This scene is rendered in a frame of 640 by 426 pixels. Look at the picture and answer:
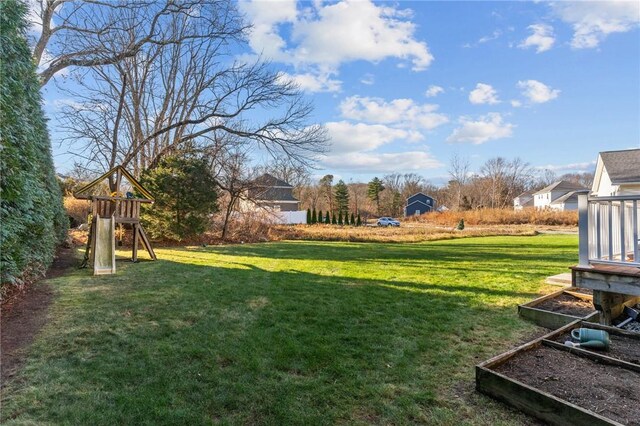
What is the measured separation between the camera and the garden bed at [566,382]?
1997 millimetres

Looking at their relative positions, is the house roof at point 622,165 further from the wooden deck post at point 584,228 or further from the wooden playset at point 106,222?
the wooden playset at point 106,222

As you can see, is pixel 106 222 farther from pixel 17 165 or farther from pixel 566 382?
pixel 566 382

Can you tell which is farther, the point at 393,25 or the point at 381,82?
the point at 381,82

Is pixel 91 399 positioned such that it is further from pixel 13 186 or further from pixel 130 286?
pixel 130 286

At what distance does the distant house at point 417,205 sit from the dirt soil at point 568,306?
152 feet

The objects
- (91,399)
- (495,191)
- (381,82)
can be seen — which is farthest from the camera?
(495,191)

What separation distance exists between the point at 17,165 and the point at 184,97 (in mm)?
14380

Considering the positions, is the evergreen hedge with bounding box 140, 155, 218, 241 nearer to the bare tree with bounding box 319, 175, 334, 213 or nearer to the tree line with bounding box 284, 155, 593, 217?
the tree line with bounding box 284, 155, 593, 217

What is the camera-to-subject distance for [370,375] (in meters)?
2.61

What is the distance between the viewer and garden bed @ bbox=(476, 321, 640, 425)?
2.00 metres

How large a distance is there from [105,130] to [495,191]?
146 ft

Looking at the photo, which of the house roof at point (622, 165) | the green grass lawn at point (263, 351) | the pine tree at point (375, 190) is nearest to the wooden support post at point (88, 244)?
the green grass lawn at point (263, 351)

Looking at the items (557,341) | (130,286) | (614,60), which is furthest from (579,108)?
(130,286)

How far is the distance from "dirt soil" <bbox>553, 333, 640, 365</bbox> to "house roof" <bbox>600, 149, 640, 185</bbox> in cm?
1105
